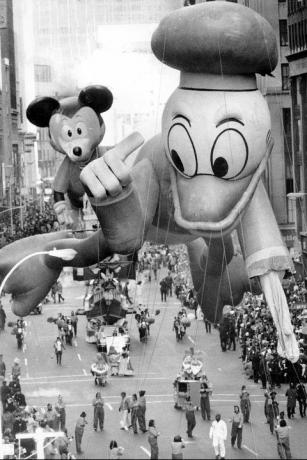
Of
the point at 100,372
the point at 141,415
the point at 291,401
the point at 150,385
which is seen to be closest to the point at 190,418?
the point at 141,415

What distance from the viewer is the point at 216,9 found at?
1223 centimetres

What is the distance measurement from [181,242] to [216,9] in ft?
9.15

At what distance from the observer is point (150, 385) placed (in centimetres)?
2505

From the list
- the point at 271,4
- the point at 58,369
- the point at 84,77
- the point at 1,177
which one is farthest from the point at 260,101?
the point at 1,177

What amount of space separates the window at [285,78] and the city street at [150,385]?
1923cm

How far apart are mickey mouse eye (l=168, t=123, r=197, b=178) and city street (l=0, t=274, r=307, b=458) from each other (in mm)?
7674

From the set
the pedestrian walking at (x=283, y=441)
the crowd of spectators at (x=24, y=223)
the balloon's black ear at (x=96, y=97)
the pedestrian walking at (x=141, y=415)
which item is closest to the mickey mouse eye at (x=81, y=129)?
the balloon's black ear at (x=96, y=97)

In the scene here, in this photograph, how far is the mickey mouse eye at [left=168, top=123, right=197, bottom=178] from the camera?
12.3 metres

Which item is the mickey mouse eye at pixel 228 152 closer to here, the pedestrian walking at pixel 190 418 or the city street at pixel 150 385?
the city street at pixel 150 385

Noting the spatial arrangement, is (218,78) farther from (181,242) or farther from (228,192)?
(181,242)

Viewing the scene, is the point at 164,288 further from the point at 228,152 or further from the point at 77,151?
the point at 228,152

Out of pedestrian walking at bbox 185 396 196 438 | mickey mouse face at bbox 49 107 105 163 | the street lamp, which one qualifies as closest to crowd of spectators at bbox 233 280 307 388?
pedestrian walking at bbox 185 396 196 438

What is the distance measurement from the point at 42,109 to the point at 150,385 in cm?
1192

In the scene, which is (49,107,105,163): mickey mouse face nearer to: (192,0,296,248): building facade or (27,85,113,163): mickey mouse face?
(27,85,113,163): mickey mouse face
